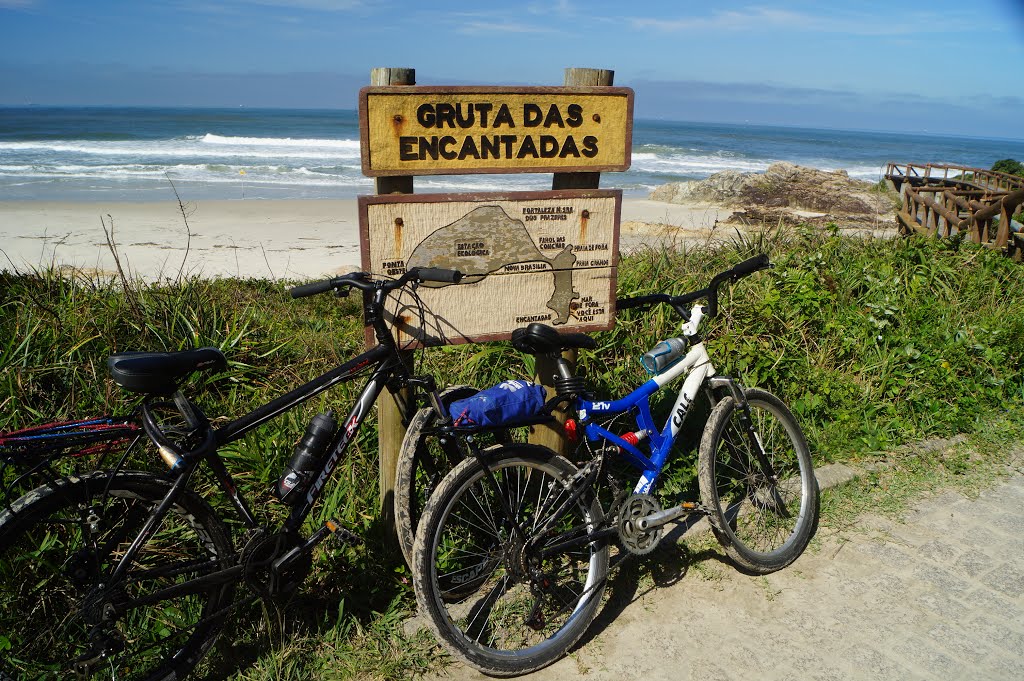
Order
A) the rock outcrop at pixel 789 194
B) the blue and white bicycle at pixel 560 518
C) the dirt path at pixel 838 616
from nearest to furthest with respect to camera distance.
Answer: the blue and white bicycle at pixel 560 518 < the dirt path at pixel 838 616 < the rock outcrop at pixel 789 194

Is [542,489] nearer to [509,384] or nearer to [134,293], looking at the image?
[509,384]

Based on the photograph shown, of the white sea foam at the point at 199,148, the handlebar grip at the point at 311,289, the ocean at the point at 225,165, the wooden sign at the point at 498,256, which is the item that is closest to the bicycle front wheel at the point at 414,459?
the wooden sign at the point at 498,256

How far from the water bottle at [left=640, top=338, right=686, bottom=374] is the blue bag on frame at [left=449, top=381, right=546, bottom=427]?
0.63m

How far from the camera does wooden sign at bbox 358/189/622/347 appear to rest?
3057 mm

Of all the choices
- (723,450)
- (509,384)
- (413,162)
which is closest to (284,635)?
(509,384)

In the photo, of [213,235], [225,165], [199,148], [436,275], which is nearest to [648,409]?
[436,275]

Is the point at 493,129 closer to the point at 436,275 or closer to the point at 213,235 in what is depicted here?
the point at 436,275

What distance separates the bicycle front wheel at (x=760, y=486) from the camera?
11.5ft

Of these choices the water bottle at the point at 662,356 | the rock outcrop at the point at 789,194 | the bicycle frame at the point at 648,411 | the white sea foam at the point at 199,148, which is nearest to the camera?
the bicycle frame at the point at 648,411

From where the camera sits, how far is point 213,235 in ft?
46.5

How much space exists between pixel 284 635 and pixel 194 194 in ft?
68.5

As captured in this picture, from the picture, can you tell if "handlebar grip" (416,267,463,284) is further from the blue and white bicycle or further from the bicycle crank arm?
the bicycle crank arm

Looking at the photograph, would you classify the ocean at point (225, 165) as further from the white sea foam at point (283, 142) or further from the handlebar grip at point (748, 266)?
the handlebar grip at point (748, 266)

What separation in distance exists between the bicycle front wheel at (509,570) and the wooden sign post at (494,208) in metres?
0.50
